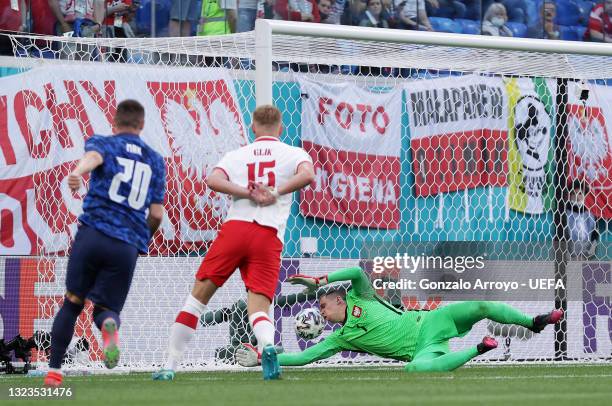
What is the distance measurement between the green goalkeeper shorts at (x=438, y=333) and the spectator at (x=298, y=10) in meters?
7.32

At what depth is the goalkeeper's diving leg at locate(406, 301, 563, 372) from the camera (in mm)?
8500

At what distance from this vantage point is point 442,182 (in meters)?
12.1

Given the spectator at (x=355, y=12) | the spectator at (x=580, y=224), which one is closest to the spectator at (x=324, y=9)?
the spectator at (x=355, y=12)

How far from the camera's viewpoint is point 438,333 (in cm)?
889

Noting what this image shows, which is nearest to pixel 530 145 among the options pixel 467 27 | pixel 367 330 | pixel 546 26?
pixel 367 330

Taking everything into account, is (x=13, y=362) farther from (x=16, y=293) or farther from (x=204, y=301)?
(x=204, y=301)

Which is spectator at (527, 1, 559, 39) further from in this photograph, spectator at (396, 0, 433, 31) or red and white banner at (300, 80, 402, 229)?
red and white banner at (300, 80, 402, 229)

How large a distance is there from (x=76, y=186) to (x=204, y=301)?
137cm

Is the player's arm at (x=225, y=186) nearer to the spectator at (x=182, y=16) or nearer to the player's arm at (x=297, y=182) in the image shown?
the player's arm at (x=297, y=182)

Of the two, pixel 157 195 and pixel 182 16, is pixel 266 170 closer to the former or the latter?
pixel 157 195

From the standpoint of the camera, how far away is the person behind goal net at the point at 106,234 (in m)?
6.62

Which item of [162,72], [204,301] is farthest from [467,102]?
[204,301]

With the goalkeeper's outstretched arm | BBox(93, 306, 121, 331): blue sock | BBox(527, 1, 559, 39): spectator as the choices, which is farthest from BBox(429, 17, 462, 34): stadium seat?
BBox(93, 306, 121, 331): blue sock

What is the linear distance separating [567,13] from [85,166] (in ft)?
40.1
